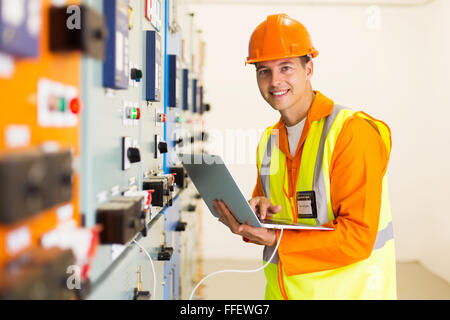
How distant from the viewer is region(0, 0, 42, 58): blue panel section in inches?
21.5

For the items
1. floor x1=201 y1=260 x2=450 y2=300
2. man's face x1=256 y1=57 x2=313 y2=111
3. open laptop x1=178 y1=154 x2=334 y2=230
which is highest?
man's face x1=256 y1=57 x2=313 y2=111

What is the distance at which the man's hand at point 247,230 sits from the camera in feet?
4.84

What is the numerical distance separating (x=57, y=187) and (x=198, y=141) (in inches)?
124

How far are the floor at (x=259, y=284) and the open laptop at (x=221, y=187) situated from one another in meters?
2.56

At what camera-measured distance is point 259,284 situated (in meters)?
4.26

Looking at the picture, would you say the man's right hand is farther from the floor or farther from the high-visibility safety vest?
the floor

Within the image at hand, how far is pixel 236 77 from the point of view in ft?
16.3

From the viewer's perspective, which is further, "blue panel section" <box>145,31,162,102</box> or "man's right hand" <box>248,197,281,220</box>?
"man's right hand" <box>248,197,281,220</box>

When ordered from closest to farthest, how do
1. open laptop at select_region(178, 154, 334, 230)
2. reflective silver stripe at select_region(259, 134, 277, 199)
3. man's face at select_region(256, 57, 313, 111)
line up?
open laptop at select_region(178, 154, 334, 230)
man's face at select_region(256, 57, 313, 111)
reflective silver stripe at select_region(259, 134, 277, 199)

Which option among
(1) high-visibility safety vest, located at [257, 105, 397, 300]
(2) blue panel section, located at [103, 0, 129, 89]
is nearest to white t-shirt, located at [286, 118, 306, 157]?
(1) high-visibility safety vest, located at [257, 105, 397, 300]

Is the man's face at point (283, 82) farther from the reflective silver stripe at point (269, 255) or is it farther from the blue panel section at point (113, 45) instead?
the blue panel section at point (113, 45)

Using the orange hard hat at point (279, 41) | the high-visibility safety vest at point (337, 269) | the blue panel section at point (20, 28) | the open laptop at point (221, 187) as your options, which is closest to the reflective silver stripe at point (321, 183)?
the high-visibility safety vest at point (337, 269)

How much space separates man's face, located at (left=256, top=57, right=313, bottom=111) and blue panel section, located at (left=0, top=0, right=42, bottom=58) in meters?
1.18

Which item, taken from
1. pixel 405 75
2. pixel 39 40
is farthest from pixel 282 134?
pixel 405 75
